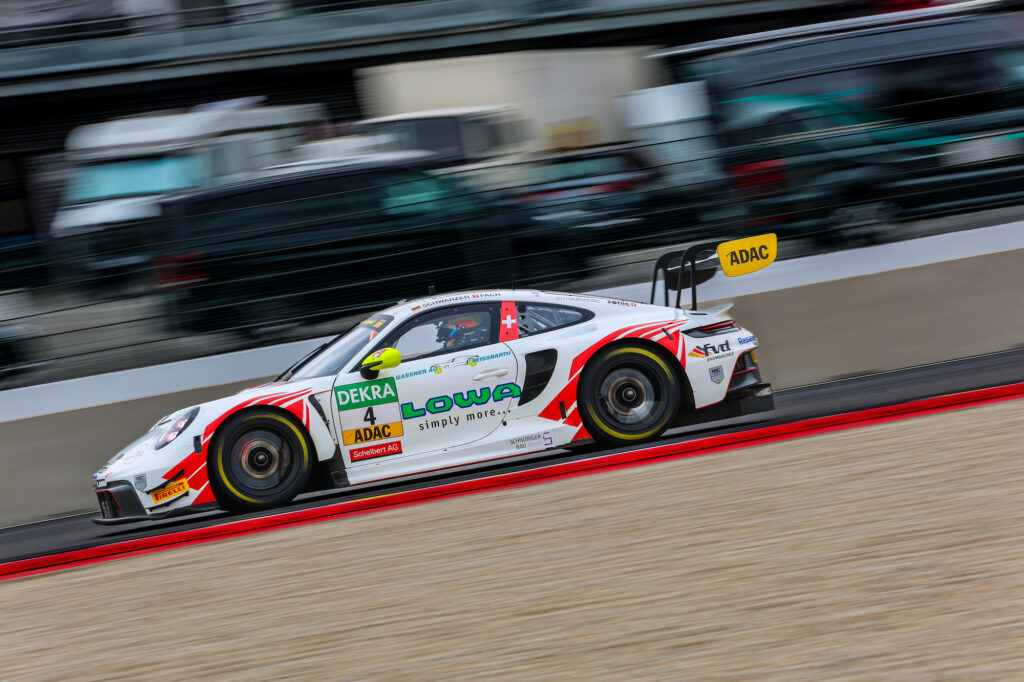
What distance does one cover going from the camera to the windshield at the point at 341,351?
22.8 ft

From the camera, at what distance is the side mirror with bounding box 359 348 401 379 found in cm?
677

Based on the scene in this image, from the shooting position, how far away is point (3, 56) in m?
16.3

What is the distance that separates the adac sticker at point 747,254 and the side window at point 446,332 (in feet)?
5.97

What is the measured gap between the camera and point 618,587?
3904mm

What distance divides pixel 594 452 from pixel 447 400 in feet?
3.16

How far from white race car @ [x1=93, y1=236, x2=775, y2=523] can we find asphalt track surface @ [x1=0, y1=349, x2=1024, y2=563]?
0.17 m

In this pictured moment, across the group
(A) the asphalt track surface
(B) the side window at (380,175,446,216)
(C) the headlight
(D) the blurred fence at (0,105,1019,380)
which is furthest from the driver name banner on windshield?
(B) the side window at (380,175,446,216)

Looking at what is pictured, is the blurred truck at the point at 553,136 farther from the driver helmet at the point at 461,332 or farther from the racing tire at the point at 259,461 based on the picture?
the racing tire at the point at 259,461

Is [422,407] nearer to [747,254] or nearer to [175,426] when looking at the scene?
[175,426]

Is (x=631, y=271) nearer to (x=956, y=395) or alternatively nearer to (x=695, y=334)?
(x=695, y=334)

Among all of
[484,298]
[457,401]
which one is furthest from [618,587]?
[484,298]

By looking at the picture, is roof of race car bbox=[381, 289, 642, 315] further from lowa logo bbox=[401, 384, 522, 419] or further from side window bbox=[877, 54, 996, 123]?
side window bbox=[877, 54, 996, 123]

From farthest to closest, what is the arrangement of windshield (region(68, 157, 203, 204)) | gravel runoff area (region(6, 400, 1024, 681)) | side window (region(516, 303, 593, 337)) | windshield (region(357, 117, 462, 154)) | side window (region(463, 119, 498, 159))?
windshield (region(68, 157, 203, 204))
side window (region(463, 119, 498, 159))
windshield (region(357, 117, 462, 154))
side window (region(516, 303, 593, 337))
gravel runoff area (region(6, 400, 1024, 681))

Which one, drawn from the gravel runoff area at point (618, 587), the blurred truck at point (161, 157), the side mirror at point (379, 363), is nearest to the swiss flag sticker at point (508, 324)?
the side mirror at point (379, 363)
